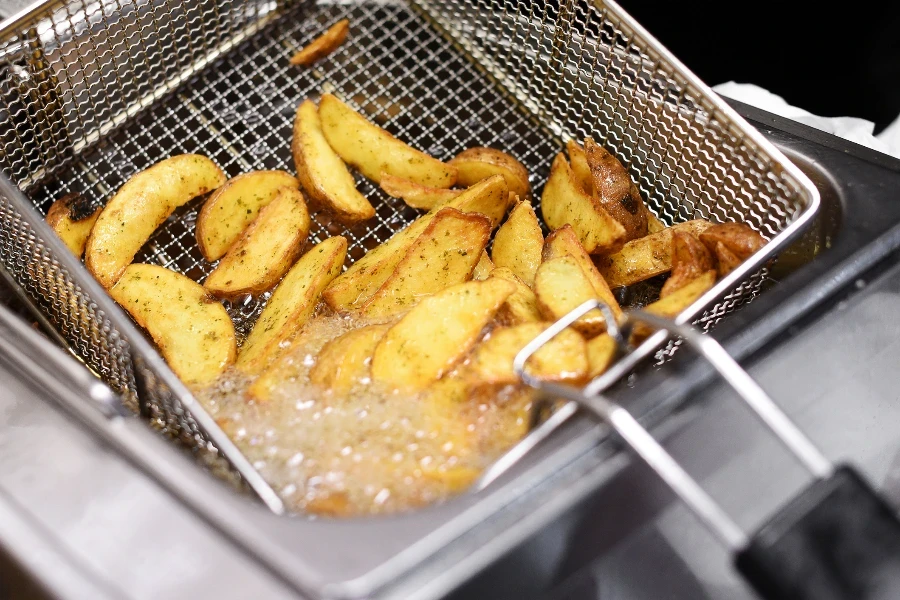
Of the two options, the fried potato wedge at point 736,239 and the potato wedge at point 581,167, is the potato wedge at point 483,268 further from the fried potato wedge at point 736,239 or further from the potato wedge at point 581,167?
the fried potato wedge at point 736,239

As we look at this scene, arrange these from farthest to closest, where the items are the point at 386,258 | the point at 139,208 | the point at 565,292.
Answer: the point at 139,208 < the point at 386,258 < the point at 565,292

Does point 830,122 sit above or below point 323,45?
below

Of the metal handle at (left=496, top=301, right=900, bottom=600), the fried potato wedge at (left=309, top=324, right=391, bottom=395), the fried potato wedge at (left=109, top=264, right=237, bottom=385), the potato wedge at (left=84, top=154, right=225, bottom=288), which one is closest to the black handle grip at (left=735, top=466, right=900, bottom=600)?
the metal handle at (left=496, top=301, right=900, bottom=600)

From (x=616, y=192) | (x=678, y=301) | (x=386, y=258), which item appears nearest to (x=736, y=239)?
(x=678, y=301)

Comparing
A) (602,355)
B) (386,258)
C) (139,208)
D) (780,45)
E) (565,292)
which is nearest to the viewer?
(602,355)

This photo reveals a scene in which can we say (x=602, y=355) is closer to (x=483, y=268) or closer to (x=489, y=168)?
(x=483, y=268)

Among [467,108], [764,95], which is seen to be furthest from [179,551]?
[764,95]

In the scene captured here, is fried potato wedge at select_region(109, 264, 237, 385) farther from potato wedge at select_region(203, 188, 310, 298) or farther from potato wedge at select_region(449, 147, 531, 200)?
potato wedge at select_region(449, 147, 531, 200)
